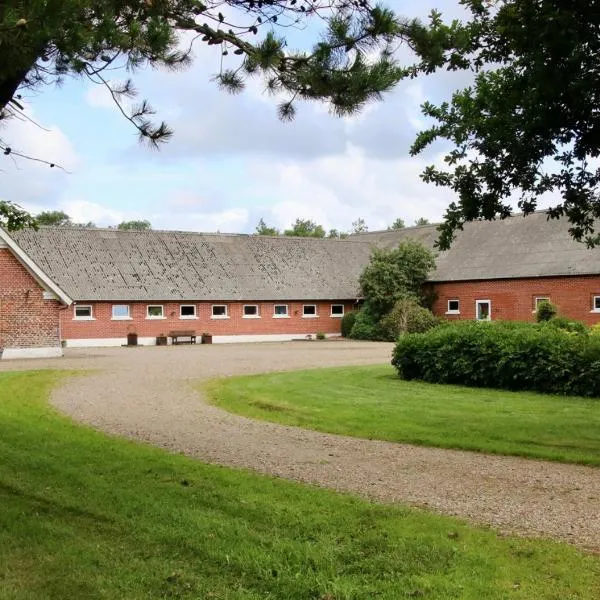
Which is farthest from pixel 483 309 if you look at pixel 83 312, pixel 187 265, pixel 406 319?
pixel 83 312

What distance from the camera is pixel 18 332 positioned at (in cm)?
2823

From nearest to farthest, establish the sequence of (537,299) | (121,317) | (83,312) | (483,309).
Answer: (537,299) → (83,312) → (121,317) → (483,309)

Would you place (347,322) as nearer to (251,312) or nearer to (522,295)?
(251,312)

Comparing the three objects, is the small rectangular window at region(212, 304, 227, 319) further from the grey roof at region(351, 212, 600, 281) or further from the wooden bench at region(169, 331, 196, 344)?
the grey roof at region(351, 212, 600, 281)

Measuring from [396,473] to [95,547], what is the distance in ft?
12.9

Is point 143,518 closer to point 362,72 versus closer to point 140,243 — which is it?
point 362,72

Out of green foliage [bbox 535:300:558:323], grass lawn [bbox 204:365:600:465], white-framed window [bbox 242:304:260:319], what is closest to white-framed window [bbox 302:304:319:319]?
white-framed window [bbox 242:304:260:319]

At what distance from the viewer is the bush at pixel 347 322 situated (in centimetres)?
4275

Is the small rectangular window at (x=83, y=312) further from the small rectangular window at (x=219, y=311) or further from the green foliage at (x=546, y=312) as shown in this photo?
the green foliage at (x=546, y=312)

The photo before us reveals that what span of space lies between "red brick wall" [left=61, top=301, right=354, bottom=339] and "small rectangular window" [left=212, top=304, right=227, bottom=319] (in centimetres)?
18

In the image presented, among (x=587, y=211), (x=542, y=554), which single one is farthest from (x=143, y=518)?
(x=587, y=211)

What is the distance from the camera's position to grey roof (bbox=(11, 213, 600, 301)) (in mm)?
37781

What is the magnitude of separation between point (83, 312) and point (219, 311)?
24.4 ft

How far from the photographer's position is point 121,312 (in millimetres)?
38094
